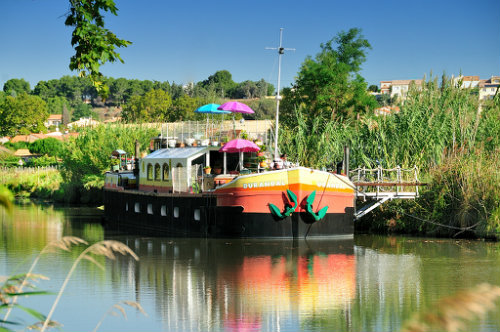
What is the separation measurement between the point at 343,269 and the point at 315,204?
204 inches

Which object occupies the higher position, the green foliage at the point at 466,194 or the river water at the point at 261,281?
the green foliage at the point at 466,194

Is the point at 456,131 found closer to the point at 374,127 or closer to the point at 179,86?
the point at 374,127

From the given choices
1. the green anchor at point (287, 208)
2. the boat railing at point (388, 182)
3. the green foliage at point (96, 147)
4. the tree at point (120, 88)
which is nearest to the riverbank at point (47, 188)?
the green foliage at point (96, 147)

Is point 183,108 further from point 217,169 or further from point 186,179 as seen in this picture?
point 217,169

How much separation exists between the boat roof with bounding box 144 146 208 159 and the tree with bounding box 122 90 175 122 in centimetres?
5521

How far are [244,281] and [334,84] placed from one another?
2903cm

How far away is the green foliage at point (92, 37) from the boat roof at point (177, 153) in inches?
768

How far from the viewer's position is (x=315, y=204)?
25.6 m

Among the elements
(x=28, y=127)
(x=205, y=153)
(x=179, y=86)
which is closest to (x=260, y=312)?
(x=205, y=153)

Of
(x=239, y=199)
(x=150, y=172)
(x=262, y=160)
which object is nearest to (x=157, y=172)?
(x=150, y=172)

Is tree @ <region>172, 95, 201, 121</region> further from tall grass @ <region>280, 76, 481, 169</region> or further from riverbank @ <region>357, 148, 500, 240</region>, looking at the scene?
riverbank @ <region>357, 148, 500, 240</region>

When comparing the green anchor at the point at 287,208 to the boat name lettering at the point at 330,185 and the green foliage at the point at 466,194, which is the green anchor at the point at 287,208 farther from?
the green foliage at the point at 466,194

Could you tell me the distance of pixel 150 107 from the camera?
298 feet

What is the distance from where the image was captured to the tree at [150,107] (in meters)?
88.8
